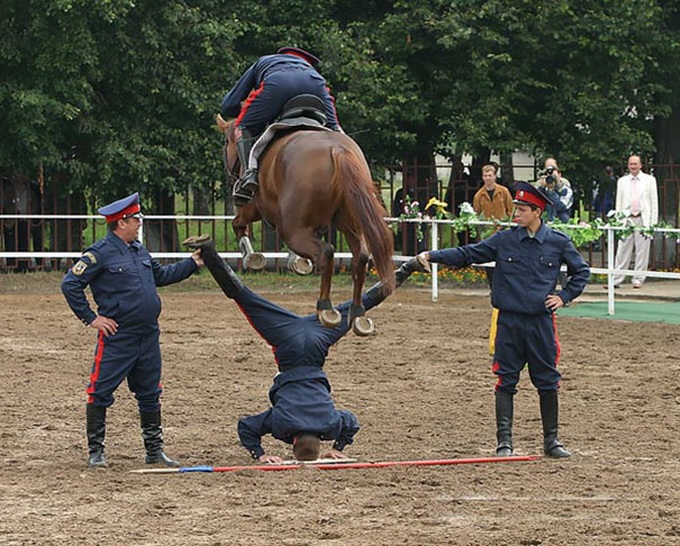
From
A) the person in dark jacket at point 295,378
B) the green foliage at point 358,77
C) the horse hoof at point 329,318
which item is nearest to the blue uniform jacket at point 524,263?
the person in dark jacket at point 295,378

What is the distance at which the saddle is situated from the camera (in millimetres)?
9344

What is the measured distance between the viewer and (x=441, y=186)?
74.9 ft

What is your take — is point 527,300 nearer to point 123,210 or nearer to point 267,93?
point 267,93

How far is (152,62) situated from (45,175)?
258 centimetres

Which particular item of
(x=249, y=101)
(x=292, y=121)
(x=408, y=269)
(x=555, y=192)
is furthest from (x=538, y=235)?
(x=555, y=192)

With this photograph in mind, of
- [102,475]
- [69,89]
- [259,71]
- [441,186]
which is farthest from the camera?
[441,186]

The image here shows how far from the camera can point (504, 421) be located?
9125mm

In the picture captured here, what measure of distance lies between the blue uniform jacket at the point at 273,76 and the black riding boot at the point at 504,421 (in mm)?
2179

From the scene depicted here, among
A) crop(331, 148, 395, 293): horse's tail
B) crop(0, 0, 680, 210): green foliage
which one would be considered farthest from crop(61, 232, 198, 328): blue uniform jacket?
Answer: crop(0, 0, 680, 210): green foliage

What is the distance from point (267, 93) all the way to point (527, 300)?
2.23 meters

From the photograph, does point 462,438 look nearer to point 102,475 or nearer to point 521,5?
point 102,475

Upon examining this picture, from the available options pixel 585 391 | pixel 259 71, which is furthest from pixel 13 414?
pixel 585 391

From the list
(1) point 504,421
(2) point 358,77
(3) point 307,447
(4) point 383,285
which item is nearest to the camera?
(4) point 383,285

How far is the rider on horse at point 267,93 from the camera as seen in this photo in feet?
30.8
